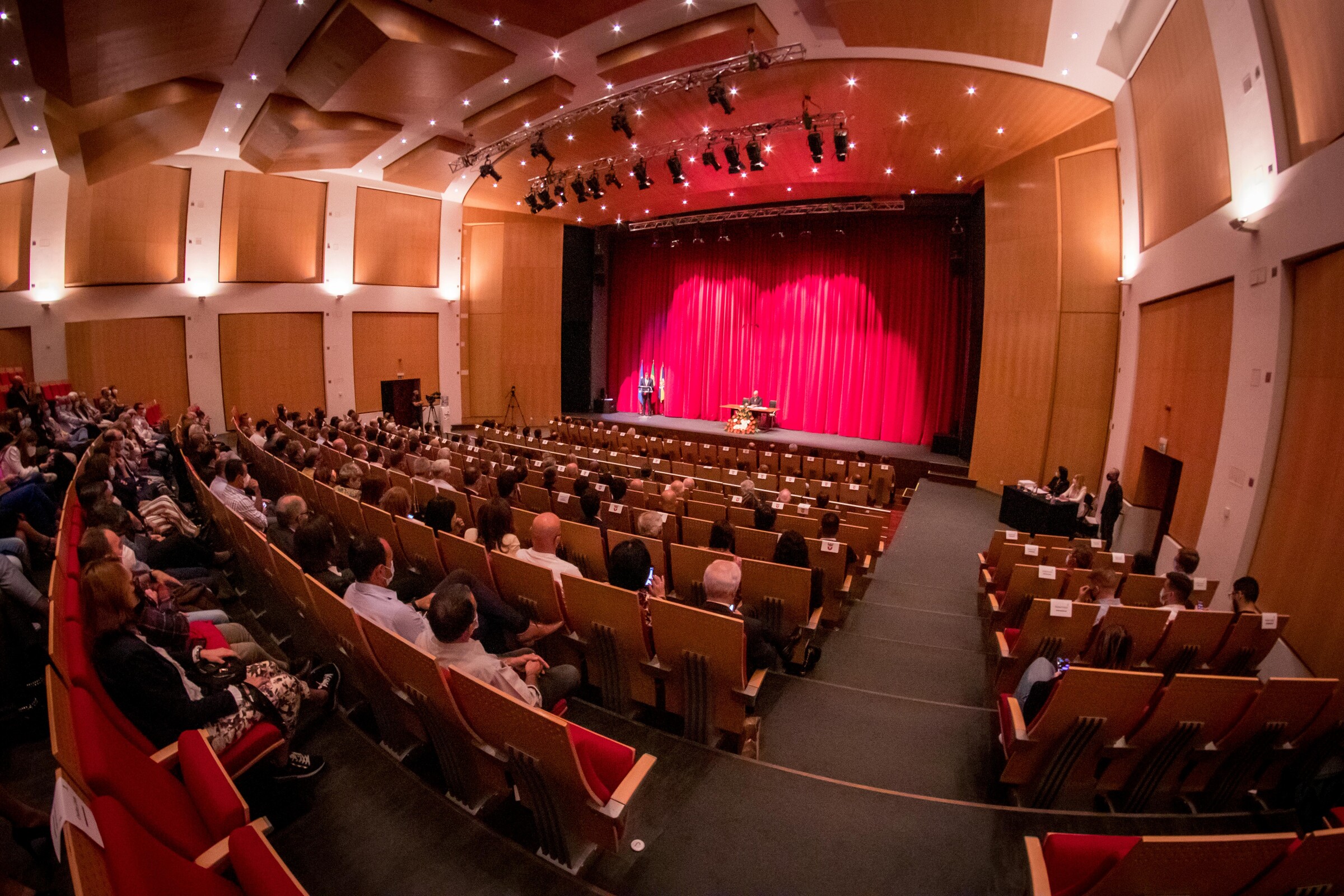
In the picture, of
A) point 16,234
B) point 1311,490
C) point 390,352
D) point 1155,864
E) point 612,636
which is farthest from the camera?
point 390,352

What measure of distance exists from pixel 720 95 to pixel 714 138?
2619mm

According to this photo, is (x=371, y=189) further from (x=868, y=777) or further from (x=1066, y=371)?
(x=868, y=777)

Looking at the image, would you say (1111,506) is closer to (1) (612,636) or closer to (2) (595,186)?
(1) (612,636)

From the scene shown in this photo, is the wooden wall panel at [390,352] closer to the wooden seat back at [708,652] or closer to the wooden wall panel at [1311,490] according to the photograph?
the wooden seat back at [708,652]

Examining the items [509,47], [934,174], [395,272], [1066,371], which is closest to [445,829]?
[509,47]

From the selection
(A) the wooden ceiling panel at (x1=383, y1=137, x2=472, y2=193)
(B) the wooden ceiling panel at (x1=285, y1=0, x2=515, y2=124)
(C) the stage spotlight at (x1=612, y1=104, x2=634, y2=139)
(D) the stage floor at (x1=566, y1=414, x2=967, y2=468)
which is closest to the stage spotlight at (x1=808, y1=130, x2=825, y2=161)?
(C) the stage spotlight at (x1=612, y1=104, x2=634, y2=139)

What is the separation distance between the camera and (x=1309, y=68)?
4.20 m

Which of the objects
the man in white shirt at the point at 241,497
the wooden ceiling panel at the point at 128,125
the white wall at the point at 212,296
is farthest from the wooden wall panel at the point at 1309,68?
the white wall at the point at 212,296

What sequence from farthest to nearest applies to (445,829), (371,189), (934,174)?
(371,189) < (934,174) < (445,829)

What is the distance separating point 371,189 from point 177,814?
15.6 metres

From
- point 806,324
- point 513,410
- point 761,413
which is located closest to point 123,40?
point 513,410

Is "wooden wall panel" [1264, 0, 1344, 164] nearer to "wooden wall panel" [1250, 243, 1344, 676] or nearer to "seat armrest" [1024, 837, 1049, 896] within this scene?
"wooden wall panel" [1250, 243, 1344, 676]

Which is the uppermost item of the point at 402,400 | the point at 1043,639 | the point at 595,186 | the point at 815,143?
the point at 595,186

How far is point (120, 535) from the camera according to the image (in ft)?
12.4
